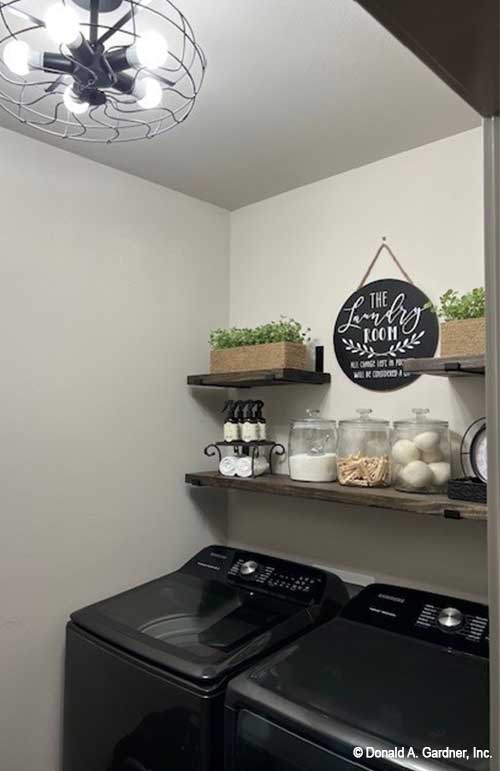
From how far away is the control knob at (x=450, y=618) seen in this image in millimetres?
1574

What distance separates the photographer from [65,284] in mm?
1965

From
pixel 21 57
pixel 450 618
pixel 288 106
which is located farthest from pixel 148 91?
pixel 450 618

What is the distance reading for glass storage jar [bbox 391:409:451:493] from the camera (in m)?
1.70

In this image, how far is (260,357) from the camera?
6.91ft

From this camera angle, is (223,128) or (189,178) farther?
(189,178)

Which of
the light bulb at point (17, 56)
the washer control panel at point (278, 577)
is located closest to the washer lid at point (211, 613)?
Result: the washer control panel at point (278, 577)

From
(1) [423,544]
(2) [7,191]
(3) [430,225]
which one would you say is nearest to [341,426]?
(1) [423,544]

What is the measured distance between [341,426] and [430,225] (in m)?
0.75

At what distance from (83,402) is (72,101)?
100 centimetres

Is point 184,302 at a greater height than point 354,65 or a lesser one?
lesser

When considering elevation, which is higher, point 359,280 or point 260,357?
point 359,280

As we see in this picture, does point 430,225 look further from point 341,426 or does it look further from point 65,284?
point 65,284

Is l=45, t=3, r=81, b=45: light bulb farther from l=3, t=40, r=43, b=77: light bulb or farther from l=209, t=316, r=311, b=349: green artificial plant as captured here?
l=209, t=316, r=311, b=349: green artificial plant

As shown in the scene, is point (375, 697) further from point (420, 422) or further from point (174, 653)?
point (420, 422)
